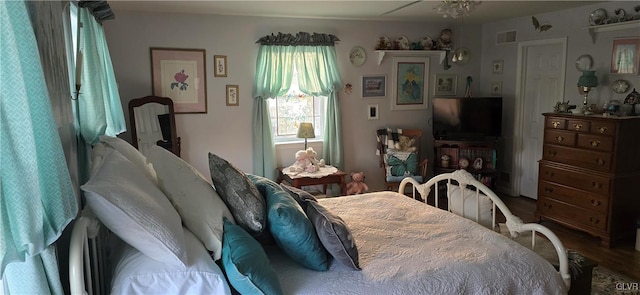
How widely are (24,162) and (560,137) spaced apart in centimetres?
440

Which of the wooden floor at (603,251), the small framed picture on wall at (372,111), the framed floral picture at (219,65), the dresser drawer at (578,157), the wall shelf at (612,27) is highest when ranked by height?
the wall shelf at (612,27)

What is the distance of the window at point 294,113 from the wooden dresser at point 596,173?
2456 millimetres

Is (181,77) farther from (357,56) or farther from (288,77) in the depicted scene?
(357,56)

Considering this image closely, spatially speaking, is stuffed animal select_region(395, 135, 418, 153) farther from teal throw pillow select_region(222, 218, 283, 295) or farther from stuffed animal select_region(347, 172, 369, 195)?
teal throw pillow select_region(222, 218, 283, 295)

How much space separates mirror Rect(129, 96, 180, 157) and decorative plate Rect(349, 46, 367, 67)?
2079mm

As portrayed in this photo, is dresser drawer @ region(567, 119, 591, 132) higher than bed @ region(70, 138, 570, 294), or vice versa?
dresser drawer @ region(567, 119, 591, 132)

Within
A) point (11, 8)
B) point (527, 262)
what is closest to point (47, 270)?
point (11, 8)

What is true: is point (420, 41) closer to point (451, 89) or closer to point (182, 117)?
point (451, 89)

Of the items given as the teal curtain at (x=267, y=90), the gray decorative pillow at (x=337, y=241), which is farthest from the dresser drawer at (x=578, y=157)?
the gray decorative pillow at (x=337, y=241)

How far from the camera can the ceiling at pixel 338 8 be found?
4.07 meters

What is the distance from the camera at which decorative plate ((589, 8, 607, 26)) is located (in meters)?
4.30

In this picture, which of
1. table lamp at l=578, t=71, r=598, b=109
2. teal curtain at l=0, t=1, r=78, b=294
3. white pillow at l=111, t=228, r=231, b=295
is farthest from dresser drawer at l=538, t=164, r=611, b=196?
teal curtain at l=0, t=1, r=78, b=294

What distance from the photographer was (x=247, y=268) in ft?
5.35

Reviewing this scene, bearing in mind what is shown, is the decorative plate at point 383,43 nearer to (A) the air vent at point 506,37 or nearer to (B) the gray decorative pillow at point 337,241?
(A) the air vent at point 506,37
